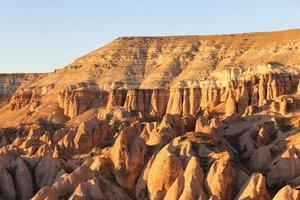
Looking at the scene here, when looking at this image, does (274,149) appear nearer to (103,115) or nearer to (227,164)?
(227,164)

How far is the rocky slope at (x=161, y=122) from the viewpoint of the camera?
41344 mm

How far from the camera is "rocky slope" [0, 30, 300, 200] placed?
1628 inches

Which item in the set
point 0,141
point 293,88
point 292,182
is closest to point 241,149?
point 292,182

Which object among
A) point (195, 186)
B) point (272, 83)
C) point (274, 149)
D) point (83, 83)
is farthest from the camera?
point (83, 83)

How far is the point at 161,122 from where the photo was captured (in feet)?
203

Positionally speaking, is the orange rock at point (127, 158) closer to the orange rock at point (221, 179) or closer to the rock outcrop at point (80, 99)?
the orange rock at point (221, 179)

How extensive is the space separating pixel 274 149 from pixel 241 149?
4.02m

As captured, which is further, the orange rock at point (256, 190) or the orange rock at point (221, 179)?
the orange rock at point (221, 179)

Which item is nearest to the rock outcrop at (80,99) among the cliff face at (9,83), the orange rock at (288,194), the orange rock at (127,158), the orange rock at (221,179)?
the cliff face at (9,83)

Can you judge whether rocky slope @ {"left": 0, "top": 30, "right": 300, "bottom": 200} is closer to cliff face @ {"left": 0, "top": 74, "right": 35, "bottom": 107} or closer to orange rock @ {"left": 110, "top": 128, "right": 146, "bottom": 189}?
orange rock @ {"left": 110, "top": 128, "right": 146, "bottom": 189}

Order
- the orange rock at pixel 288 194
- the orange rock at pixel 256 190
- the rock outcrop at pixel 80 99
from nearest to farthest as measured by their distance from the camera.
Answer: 1. the orange rock at pixel 288 194
2. the orange rock at pixel 256 190
3. the rock outcrop at pixel 80 99

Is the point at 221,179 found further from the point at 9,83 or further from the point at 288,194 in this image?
the point at 9,83

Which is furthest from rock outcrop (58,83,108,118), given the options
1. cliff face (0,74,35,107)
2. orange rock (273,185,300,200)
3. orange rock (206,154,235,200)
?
orange rock (273,185,300,200)

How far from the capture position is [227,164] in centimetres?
4103
